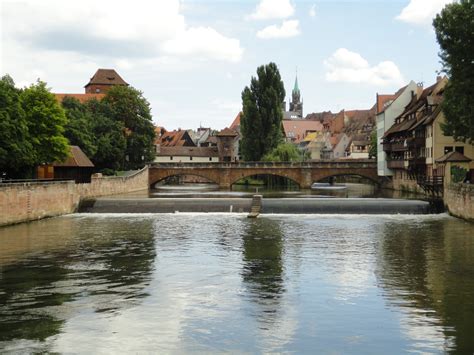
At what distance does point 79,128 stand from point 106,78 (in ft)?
249

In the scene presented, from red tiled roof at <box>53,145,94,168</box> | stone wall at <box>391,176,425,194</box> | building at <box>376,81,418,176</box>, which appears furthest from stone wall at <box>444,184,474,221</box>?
building at <box>376,81,418,176</box>

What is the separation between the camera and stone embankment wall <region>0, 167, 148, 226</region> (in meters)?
42.9

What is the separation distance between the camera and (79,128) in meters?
72.6

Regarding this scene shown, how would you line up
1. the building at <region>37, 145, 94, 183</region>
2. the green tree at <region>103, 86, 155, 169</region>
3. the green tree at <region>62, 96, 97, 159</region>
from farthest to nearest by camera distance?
the green tree at <region>103, 86, 155, 169</region> < the green tree at <region>62, 96, 97, 159</region> < the building at <region>37, 145, 94, 183</region>

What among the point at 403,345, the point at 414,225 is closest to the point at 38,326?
the point at 403,345

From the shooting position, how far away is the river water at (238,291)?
52.5 ft

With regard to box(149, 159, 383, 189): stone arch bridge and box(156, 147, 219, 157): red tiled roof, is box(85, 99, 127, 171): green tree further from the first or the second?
box(156, 147, 219, 157): red tiled roof

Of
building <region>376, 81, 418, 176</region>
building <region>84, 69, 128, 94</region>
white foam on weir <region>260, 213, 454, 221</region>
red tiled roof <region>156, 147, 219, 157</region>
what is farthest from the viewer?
red tiled roof <region>156, 147, 219, 157</region>

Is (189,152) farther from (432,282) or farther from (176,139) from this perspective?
(432,282)

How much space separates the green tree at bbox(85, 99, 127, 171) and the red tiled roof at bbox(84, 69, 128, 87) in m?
58.1

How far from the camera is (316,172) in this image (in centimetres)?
9475

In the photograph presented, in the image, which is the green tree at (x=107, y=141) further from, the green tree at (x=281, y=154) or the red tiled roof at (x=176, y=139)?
the red tiled roof at (x=176, y=139)

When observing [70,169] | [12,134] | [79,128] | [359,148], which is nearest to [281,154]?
[79,128]

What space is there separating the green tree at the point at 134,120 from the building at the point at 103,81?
50.3 metres
